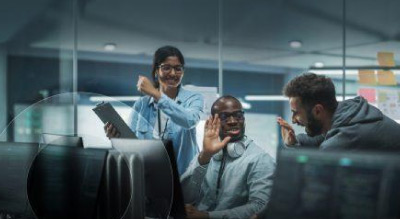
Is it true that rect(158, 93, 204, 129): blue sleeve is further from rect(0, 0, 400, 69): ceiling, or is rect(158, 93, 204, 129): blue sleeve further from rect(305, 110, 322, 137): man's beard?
rect(305, 110, 322, 137): man's beard

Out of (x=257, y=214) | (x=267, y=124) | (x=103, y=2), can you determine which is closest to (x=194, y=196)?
(x=257, y=214)

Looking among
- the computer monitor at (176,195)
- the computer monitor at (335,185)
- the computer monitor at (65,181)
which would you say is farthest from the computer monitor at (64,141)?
the computer monitor at (335,185)

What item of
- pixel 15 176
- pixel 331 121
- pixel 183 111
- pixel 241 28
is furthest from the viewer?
pixel 241 28

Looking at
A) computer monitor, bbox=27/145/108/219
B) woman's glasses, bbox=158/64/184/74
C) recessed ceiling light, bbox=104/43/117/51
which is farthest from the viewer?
recessed ceiling light, bbox=104/43/117/51

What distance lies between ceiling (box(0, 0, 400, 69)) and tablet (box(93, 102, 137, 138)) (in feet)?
2.47

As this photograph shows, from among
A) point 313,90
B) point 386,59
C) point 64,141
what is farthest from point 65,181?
point 386,59

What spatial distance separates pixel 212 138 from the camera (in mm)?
2768

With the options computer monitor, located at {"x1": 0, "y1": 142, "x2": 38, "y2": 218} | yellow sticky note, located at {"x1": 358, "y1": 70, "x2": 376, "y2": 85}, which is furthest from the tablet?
yellow sticky note, located at {"x1": 358, "y1": 70, "x2": 376, "y2": 85}

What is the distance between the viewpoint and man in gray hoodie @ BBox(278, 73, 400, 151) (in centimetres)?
192

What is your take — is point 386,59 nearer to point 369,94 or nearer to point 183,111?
point 369,94

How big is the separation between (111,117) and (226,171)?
81 cm

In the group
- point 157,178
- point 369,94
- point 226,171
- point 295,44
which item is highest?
point 295,44

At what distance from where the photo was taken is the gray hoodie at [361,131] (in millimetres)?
1905

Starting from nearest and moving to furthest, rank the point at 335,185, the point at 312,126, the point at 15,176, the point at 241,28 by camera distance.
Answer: the point at 335,185 → the point at 15,176 → the point at 312,126 → the point at 241,28
